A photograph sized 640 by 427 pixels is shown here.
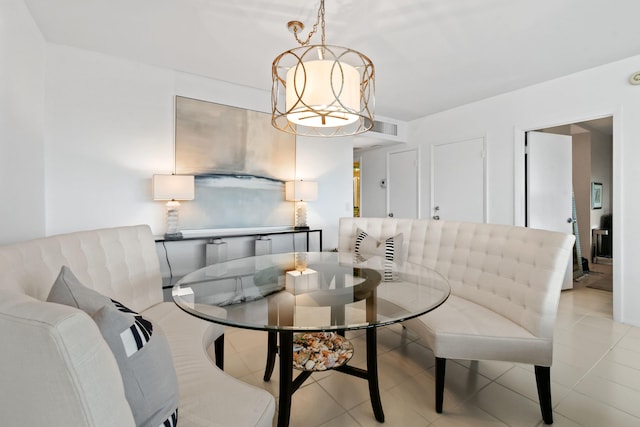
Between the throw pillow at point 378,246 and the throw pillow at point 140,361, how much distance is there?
1.81m

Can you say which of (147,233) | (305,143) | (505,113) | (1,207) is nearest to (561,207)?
(505,113)

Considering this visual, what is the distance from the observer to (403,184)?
196 inches

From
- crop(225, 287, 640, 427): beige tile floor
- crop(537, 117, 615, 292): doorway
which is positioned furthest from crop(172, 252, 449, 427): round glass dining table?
crop(537, 117, 615, 292): doorway

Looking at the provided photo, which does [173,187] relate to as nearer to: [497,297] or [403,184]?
[497,297]

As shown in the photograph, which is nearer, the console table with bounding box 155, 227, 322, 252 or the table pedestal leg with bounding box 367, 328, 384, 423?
the table pedestal leg with bounding box 367, 328, 384, 423

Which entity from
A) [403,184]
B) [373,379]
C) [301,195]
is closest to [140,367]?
[373,379]

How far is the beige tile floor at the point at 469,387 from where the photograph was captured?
154 cm

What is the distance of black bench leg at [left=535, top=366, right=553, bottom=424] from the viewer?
4.87ft

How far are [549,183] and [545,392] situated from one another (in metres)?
3.11

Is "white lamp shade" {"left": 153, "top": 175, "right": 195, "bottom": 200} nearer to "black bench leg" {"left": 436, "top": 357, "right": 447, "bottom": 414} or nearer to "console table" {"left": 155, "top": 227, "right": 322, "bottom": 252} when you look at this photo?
"console table" {"left": 155, "top": 227, "right": 322, "bottom": 252}

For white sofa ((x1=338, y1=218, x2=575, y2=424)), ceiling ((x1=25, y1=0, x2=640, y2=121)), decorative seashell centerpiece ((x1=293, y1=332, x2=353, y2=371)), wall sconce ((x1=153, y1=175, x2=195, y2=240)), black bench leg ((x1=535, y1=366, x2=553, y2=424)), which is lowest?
black bench leg ((x1=535, y1=366, x2=553, y2=424))

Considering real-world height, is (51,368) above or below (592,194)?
below

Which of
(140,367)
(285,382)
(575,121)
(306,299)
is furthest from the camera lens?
(575,121)

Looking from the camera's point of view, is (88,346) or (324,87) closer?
(88,346)
